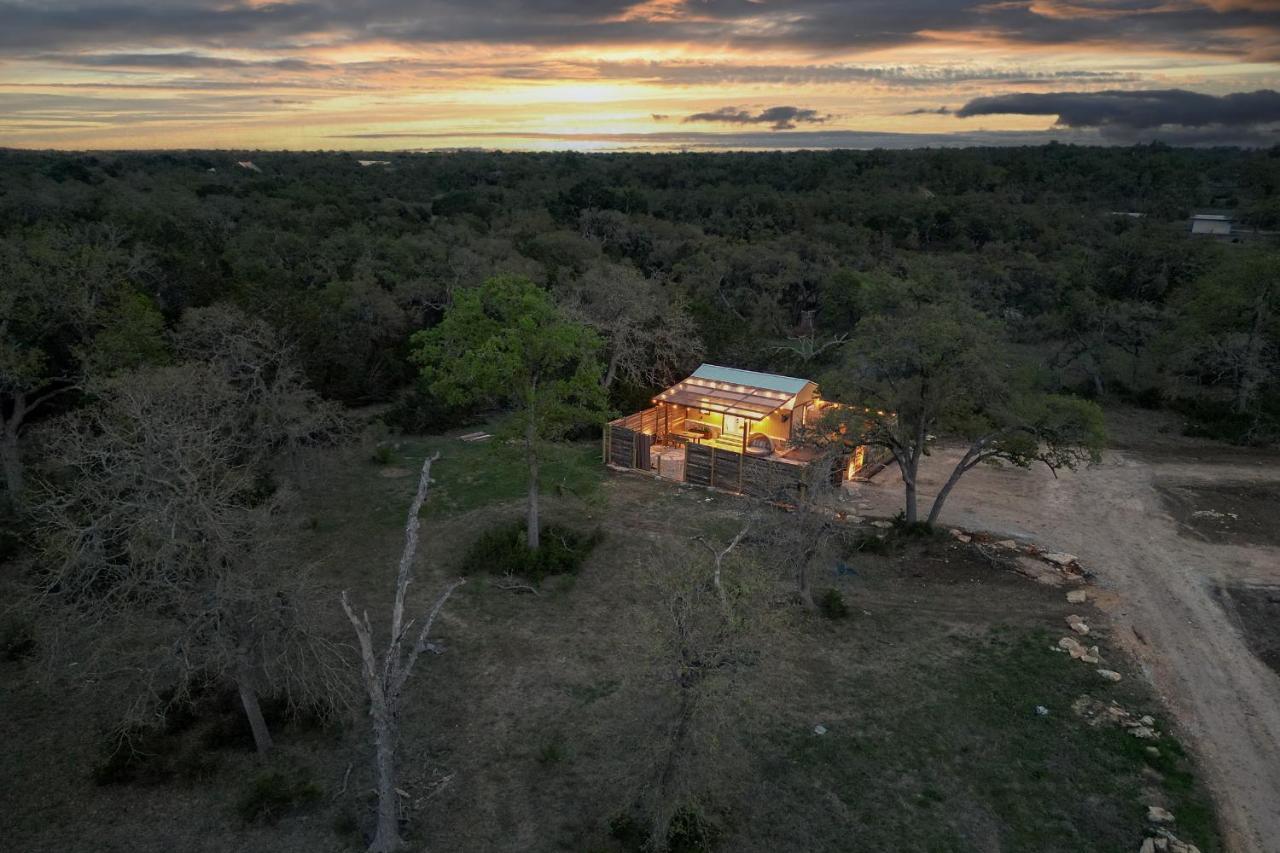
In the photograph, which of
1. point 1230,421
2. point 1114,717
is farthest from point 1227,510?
point 1114,717

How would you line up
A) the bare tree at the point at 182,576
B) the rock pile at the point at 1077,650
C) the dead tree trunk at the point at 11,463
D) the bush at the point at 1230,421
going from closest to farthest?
the bare tree at the point at 182,576, the rock pile at the point at 1077,650, the dead tree trunk at the point at 11,463, the bush at the point at 1230,421

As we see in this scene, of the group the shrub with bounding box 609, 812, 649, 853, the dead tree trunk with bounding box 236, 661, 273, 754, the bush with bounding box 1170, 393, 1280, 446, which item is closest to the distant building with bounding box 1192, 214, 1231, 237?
the bush with bounding box 1170, 393, 1280, 446

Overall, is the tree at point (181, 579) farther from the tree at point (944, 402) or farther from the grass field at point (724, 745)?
the tree at point (944, 402)

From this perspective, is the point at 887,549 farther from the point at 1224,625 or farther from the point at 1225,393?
the point at 1225,393

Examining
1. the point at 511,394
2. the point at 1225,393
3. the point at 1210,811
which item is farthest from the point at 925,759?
the point at 1225,393

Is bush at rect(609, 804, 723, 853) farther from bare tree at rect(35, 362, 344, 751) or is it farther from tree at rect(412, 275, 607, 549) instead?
tree at rect(412, 275, 607, 549)

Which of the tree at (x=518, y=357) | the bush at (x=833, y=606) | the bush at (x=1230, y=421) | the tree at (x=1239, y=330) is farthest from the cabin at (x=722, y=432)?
the tree at (x=1239, y=330)

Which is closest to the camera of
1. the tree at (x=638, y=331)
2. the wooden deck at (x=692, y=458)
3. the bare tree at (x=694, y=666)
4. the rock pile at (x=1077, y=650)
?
the bare tree at (x=694, y=666)
